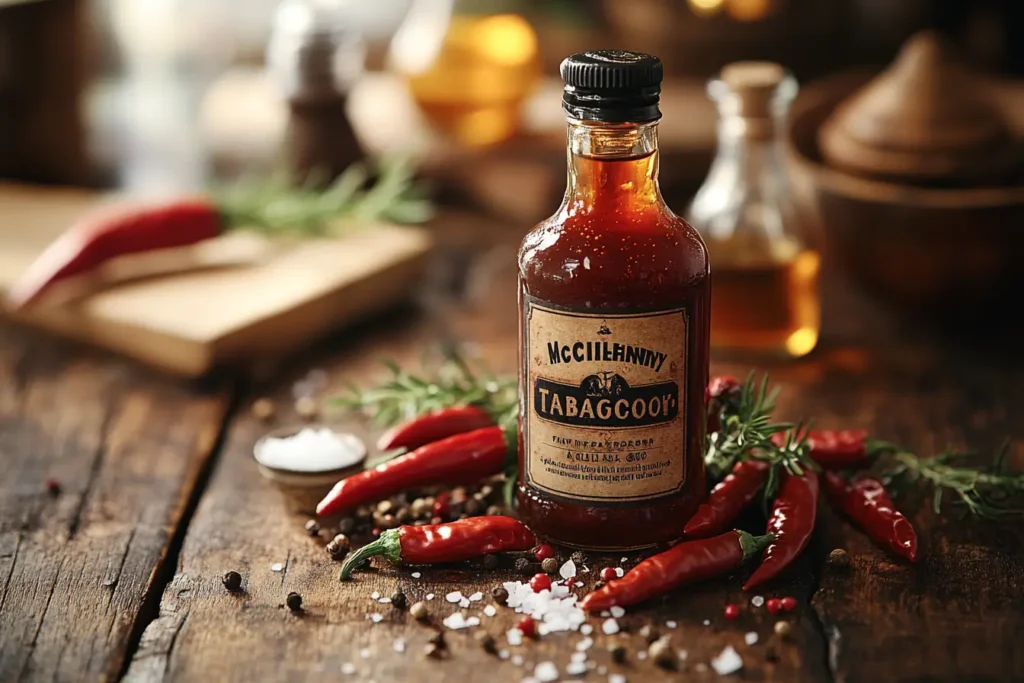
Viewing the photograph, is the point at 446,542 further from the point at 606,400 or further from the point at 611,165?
the point at 611,165

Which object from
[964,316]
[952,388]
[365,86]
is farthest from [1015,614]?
[365,86]

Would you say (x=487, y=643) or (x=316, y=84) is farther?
(x=316, y=84)

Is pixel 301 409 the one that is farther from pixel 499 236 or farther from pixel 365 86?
pixel 365 86

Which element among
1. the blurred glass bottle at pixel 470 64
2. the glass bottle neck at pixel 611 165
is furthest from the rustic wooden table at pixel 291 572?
the blurred glass bottle at pixel 470 64

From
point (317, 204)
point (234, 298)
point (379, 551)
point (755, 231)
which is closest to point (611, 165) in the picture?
point (379, 551)

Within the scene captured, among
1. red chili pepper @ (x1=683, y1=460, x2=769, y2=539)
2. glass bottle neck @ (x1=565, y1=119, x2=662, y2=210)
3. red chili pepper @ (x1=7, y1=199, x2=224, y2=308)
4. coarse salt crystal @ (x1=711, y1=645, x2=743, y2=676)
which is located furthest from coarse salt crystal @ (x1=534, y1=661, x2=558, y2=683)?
red chili pepper @ (x1=7, y1=199, x2=224, y2=308)

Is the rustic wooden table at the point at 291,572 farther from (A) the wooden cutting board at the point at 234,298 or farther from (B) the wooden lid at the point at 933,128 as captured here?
(B) the wooden lid at the point at 933,128
